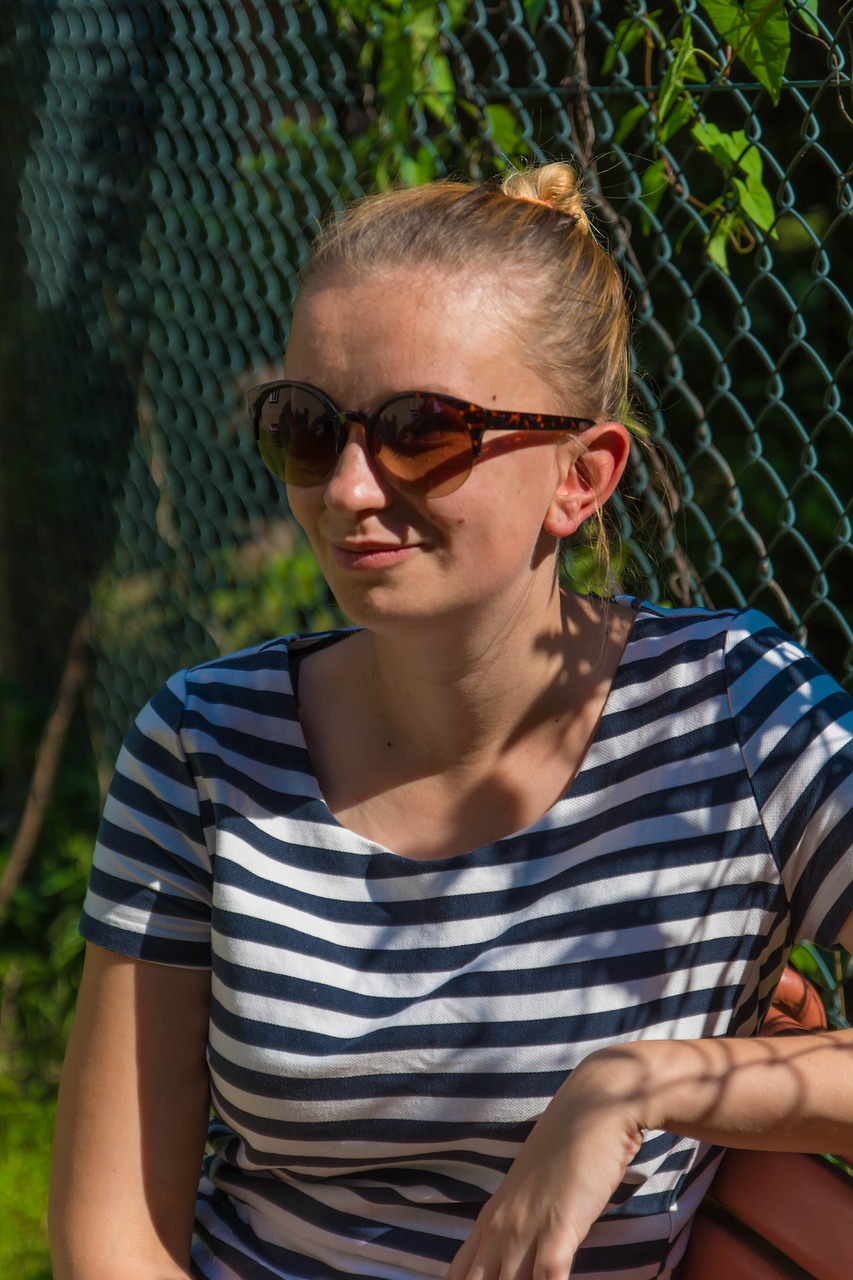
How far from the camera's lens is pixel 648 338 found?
2.97m

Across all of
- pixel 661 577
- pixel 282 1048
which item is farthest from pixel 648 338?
pixel 282 1048

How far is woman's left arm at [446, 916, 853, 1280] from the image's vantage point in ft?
4.31

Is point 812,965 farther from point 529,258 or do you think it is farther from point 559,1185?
point 529,258

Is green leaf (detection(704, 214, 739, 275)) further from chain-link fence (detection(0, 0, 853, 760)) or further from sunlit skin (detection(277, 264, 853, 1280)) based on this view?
sunlit skin (detection(277, 264, 853, 1280))

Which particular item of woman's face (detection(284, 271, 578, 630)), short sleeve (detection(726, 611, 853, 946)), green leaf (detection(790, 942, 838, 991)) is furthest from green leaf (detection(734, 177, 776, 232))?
green leaf (detection(790, 942, 838, 991))

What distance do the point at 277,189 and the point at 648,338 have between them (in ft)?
3.37

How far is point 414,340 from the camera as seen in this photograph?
1468 millimetres

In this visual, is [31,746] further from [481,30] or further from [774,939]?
[774,939]

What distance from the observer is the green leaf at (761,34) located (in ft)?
5.51

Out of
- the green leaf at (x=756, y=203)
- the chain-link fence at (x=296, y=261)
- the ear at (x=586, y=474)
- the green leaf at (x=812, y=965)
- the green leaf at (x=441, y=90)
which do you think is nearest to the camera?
the ear at (x=586, y=474)

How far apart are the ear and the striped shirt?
0.19 m

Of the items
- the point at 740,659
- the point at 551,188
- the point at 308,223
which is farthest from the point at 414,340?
the point at 308,223

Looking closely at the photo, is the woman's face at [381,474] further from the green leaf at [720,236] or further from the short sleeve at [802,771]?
the green leaf at [720,236]

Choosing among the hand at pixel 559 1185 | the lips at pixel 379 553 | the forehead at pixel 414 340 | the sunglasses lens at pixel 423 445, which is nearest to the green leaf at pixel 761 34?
the forehead at pixel 414 340
